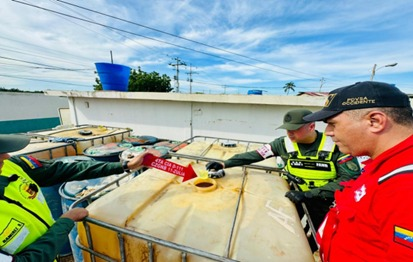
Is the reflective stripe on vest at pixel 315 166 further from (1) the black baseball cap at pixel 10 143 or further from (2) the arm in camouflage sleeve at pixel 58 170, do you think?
(1) the black baseball cap at pixel 10 143

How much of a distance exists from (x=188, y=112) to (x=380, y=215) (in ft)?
19.4

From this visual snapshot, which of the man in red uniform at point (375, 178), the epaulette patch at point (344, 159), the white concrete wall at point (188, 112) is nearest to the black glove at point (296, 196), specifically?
the man in red uniform at point (375, 178)

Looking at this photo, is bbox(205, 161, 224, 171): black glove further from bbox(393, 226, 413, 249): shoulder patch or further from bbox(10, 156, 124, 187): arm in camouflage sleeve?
bbox(393, 226, 413, 249): shoulder patch

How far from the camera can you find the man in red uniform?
2.14ft

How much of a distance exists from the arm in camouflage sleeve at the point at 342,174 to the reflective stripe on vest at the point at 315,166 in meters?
0.09

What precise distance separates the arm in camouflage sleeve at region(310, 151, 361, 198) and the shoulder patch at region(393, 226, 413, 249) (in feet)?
3.69

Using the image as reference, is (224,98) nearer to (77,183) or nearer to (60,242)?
(77,183)

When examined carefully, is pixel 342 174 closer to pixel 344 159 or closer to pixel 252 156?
pixel 344 159

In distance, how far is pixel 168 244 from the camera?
36.8 inches

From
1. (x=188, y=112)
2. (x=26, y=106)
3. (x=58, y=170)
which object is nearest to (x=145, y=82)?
(x=26, y=106)

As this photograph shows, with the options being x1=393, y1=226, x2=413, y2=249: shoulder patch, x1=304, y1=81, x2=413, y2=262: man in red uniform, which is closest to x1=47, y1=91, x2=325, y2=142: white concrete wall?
x1=304, y1=81, x2=413, y2=262: man in red uniform

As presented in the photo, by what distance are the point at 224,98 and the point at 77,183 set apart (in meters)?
4.43

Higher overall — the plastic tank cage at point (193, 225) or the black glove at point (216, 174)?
the black glove at point (216, 174)

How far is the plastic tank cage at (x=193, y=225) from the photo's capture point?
1020 millimetres
